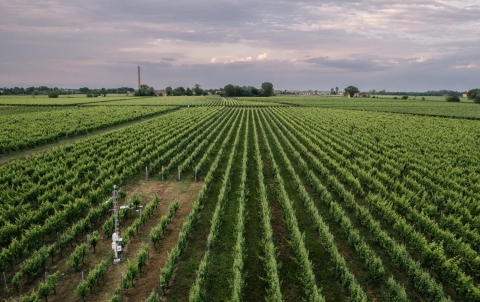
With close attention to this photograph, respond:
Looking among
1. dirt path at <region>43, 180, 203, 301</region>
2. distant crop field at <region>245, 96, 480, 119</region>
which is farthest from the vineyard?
distant crop field at <region>245, 96, 480, 119</region>

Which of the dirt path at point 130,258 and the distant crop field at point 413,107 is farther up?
the distant crop field at point 413,107

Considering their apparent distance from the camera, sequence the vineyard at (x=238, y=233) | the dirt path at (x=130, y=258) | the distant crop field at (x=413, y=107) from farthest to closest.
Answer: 1. the distant crop field at (x=413, y=107)
2. the vineyard at (x=238, y=233)
3. the dirt path at (x=130, y=258)

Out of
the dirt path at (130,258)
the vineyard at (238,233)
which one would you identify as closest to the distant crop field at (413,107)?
the vineyard at (238,233)

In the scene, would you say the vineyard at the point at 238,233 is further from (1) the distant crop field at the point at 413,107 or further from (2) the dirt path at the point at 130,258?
(1) the distant crop field at the point at 413,107

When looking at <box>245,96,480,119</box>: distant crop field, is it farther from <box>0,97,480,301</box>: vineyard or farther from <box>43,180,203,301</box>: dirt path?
<box>43,180,203,301</box>: dirt path

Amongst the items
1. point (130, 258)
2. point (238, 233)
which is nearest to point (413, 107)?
point (238, 233)

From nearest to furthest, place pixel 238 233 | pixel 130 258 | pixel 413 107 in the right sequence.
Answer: pixel 130 258, pixel 238 233, pixel 413 107

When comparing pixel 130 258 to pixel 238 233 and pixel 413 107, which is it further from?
pixel 413 107

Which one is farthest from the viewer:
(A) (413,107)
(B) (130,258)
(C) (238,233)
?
(A) (413,107)

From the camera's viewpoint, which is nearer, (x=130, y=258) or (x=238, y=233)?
(x=130, y=258)

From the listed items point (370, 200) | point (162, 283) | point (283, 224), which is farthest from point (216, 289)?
point (370, 200)

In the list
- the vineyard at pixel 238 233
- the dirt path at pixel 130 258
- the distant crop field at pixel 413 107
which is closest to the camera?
the dirt path at pixel 130 258
